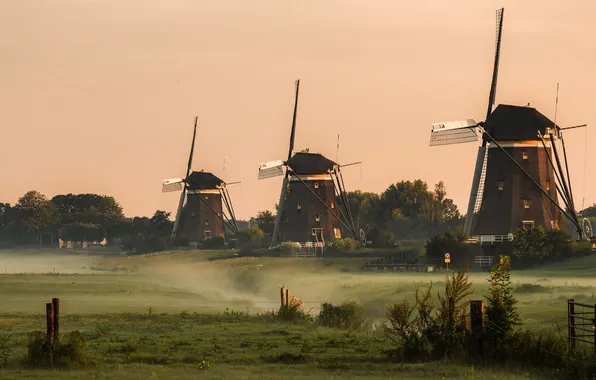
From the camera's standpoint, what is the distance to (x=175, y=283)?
107438mm

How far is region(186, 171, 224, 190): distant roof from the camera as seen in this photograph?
176375 millimetres

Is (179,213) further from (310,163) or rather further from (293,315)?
(293,315)

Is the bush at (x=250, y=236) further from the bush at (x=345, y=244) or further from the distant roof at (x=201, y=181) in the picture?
the bush at (x=345, y=244)

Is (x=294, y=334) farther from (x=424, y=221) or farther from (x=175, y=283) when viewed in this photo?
(x=424, y=221)

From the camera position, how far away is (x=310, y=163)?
13938 cm

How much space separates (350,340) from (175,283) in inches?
2686

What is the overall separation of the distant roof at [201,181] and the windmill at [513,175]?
79259mm

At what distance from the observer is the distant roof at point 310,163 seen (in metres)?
139

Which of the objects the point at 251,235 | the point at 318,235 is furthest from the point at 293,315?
the point at 251,235

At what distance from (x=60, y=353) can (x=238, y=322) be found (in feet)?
60.7

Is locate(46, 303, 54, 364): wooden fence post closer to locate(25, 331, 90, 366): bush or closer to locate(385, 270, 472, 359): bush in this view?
locate(25, 331, 90, 366): bush

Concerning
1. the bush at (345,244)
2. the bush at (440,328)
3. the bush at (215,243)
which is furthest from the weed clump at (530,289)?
the bush at (215,243)

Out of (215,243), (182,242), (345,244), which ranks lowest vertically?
(345,244)

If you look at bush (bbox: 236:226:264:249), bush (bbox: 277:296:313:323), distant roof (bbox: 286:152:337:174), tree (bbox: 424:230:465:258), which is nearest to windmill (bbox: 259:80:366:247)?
distant roof (bbox: 286:152:337:174)
